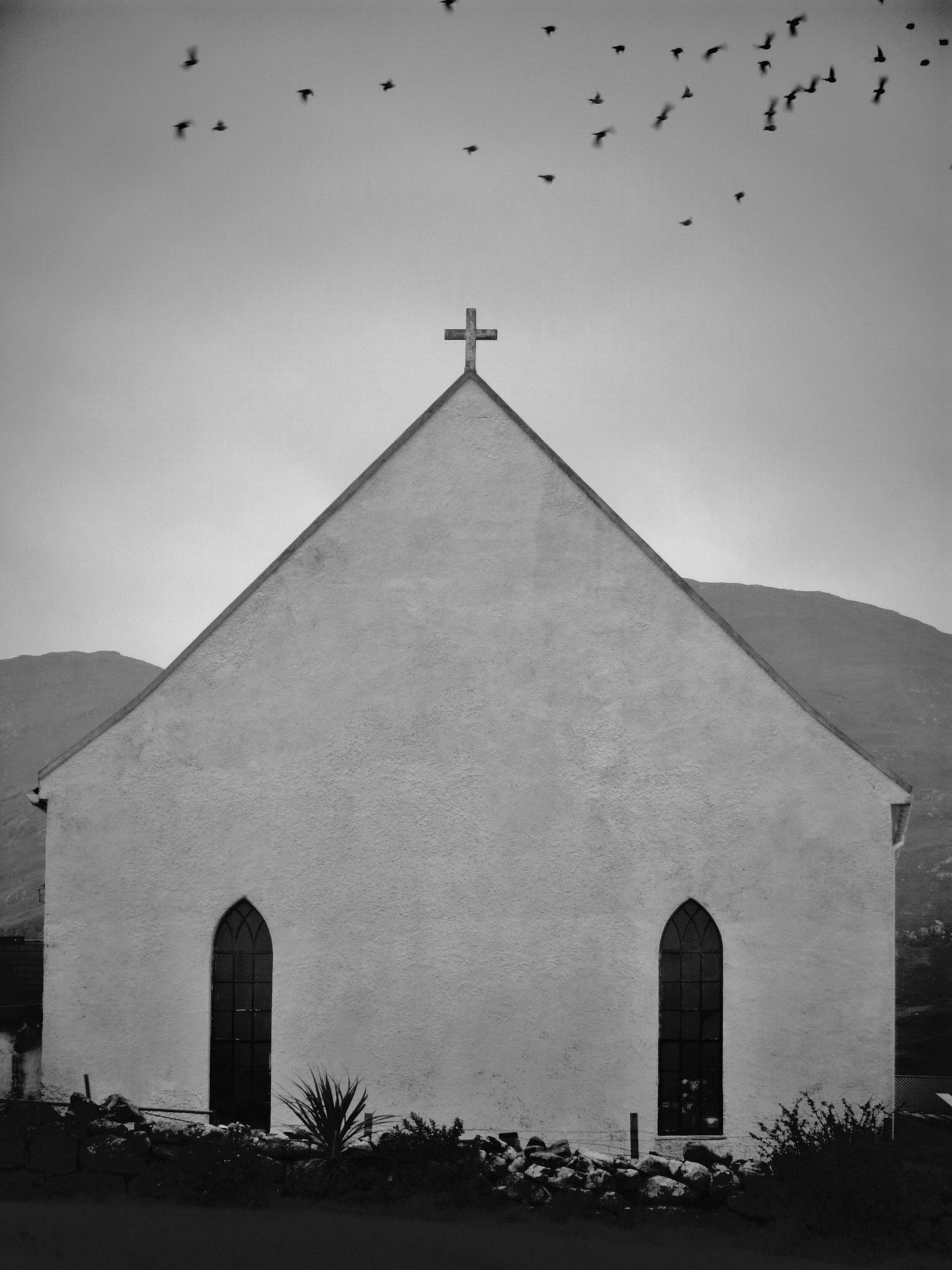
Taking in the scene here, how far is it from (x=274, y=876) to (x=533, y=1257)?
20.8ft

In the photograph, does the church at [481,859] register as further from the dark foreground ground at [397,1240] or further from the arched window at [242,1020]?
the dark foreground ground at [397,1240]

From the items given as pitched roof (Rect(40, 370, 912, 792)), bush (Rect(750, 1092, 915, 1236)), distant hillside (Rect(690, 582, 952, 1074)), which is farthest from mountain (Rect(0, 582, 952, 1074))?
bush (Rect(750, 1092, 915, 1236))

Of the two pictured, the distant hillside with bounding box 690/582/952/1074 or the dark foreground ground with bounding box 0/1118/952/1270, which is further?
the distant hillside with bounding box 690/582/952/1074

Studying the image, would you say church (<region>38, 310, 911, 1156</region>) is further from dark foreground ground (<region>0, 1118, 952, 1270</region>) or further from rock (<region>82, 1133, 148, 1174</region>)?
dark foreground ground (<region>0, 1118, 952, 1270</region>)

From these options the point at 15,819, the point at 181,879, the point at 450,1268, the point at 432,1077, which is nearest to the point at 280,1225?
the point at 450,1268

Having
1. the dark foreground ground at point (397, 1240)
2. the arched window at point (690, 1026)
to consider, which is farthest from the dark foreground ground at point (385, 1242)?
the arched window at point (690, 1026)

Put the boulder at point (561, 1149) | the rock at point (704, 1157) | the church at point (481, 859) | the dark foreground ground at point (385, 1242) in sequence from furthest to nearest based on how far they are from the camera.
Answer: the church at point (481, 859) → the rock at point (704, 1157) → the boulder at point (561, 1149) → the dark foreground ground at point (385, 1242)

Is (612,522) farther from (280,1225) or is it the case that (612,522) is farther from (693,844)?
(280,1225)

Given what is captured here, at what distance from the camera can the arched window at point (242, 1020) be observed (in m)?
17.1

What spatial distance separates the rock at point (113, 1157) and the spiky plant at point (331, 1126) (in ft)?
5.78

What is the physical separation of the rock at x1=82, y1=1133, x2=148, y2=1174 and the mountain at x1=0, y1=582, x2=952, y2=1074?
36855 mm

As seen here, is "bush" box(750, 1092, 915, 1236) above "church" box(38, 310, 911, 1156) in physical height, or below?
below

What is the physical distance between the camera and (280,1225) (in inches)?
502

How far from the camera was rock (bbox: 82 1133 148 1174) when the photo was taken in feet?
45.2
